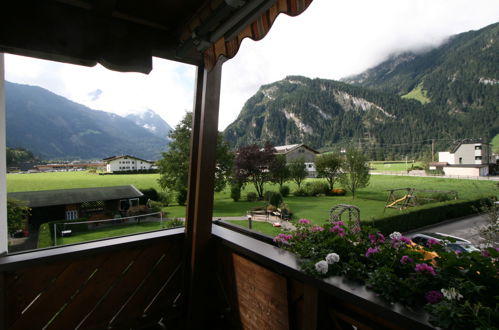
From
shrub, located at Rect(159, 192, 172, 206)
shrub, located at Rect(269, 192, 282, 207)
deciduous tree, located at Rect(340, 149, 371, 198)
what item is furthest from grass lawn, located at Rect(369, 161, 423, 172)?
shrub, located at Rect(269, 192, 282, 207)

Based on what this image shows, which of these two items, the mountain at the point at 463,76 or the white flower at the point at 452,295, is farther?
the mountain at the point at 463,76

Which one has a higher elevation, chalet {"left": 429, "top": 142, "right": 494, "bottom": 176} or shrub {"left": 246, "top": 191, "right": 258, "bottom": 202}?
chalet {"left": 429, "top": 142, "right": 494, "bottom": 176}

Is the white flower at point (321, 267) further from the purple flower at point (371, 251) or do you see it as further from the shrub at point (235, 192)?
the shrub at point (235, 192)

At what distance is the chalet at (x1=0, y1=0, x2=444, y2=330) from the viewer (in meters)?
0.98

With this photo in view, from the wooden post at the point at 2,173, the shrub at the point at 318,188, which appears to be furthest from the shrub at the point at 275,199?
the wooden post at the point at 2,173

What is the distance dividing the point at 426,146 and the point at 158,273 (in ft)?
10.9

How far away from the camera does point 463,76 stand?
2.80 meters

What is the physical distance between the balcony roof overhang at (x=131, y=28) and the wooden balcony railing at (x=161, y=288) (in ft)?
3.35

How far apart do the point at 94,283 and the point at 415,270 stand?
1639 mm

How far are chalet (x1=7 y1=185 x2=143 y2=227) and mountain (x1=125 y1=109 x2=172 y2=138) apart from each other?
67 centimetres

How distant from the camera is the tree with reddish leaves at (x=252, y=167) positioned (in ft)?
28.4

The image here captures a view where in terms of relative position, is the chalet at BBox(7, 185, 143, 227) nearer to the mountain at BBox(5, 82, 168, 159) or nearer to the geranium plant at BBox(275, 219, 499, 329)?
the mountain at BBox(5, 82, 168, 159)

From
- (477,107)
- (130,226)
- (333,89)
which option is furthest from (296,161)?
(130,226)

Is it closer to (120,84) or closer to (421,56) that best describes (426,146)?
(421,56)
